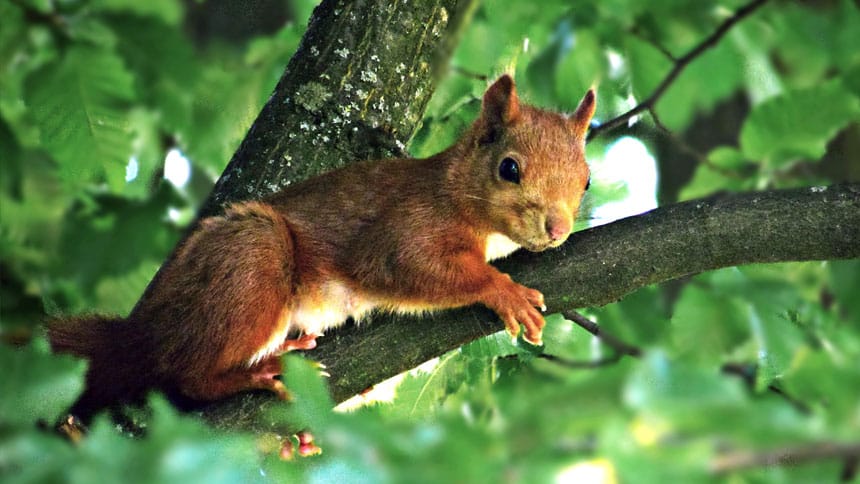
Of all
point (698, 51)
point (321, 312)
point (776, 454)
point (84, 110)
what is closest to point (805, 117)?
point (698, 51)

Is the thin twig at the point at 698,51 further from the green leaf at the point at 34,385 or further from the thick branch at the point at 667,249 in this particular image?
the green leaf at the point at 34,385

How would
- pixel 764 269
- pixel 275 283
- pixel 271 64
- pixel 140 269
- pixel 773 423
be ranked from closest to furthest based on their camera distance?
pixel 773 423
pixel 275 283
pixel 764 269
pixel 140 269
pixel 271 64

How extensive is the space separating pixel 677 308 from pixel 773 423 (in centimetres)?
244

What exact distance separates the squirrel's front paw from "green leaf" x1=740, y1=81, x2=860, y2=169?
1.16 meters

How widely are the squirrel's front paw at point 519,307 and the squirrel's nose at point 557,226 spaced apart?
174mm

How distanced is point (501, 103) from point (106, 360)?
63.1 inches

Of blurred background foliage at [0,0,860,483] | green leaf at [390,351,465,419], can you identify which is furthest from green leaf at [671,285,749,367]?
green leaf at [390,351,465,419]

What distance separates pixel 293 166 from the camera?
3.79m

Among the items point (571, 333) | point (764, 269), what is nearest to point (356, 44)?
point (571, 333)

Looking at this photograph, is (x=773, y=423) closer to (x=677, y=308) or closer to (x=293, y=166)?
(x=677, y=308)

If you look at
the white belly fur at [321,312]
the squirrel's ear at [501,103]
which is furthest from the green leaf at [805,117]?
the white belly fur at [321,312]

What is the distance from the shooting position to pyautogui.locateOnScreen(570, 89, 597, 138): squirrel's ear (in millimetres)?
3662

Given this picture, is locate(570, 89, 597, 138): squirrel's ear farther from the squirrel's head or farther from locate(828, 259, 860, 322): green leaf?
locate(828, 259, 860, 322): green leaf

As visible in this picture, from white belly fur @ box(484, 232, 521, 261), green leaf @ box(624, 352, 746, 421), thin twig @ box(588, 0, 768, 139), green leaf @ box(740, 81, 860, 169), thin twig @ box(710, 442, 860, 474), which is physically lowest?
thin twig @ box(710, 442, 860, 474)
